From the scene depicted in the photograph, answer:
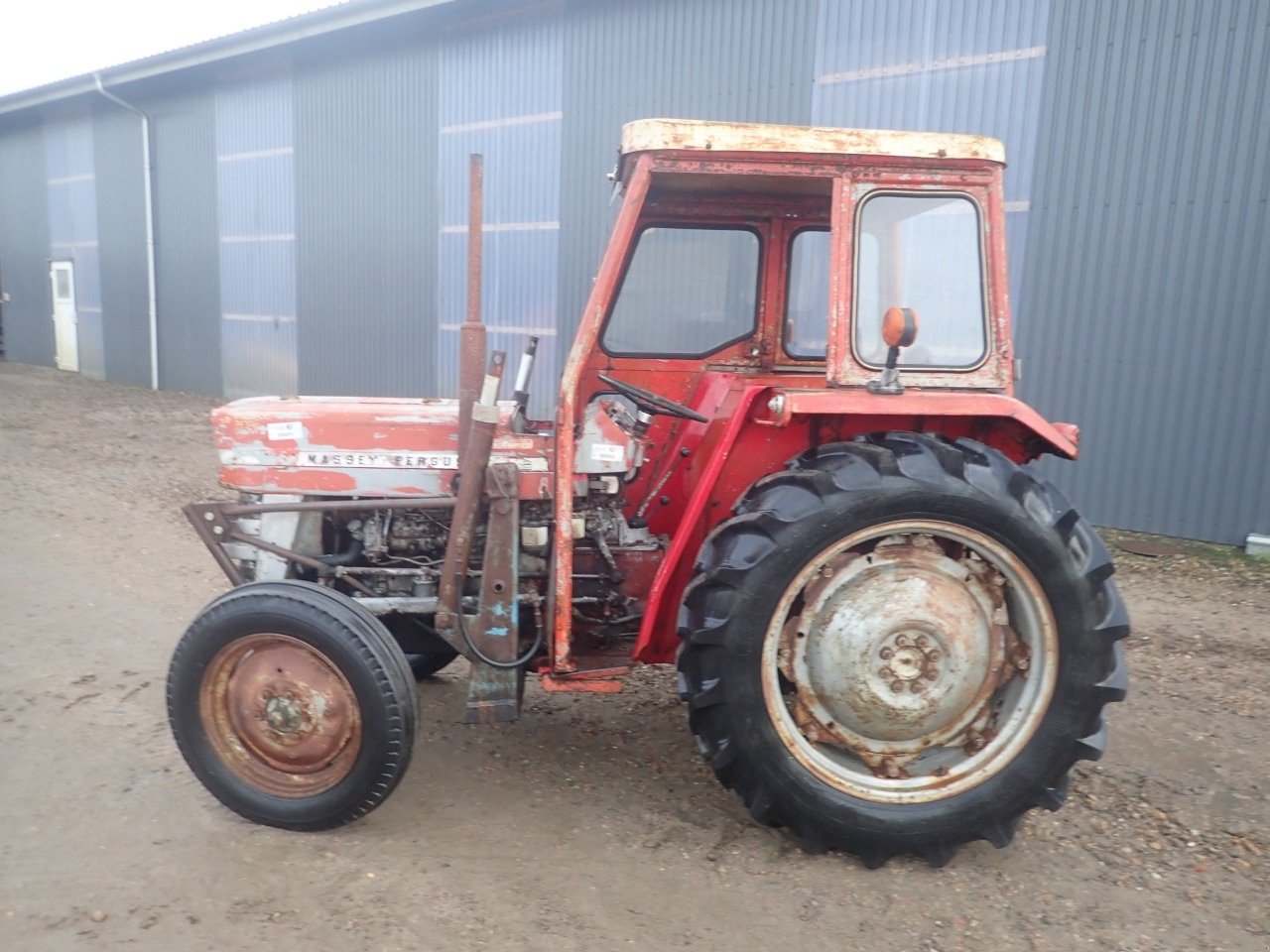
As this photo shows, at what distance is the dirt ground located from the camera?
8.14 feet

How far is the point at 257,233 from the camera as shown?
14234 millimetres

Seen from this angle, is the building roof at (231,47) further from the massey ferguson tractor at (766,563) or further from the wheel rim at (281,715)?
the wheel rim at (281,715)

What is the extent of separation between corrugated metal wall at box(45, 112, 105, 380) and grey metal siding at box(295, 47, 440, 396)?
22.4 ft

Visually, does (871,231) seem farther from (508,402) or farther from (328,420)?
(328,420)

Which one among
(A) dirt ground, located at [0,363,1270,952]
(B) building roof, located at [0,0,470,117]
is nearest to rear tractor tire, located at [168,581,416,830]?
(A) dirt ground, located at [0,363,1270,952]

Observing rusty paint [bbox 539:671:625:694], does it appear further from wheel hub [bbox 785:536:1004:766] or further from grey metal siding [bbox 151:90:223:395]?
grey metal siding [bbox 151:90:223:395]

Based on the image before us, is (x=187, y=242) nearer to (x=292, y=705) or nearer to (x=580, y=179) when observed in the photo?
(x=580, y=179)

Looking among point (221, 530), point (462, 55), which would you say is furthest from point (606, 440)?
point (462, 55)

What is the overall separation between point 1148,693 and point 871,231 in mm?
2702

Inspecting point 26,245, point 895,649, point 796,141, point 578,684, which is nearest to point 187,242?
point 26,245

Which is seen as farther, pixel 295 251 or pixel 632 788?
pixel 295 251

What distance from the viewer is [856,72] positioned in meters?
8.08

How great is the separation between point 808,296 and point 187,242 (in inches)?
581

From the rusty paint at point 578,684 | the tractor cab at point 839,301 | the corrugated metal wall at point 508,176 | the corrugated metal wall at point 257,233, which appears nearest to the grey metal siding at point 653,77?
the corrugated metal wall at point 508,176
